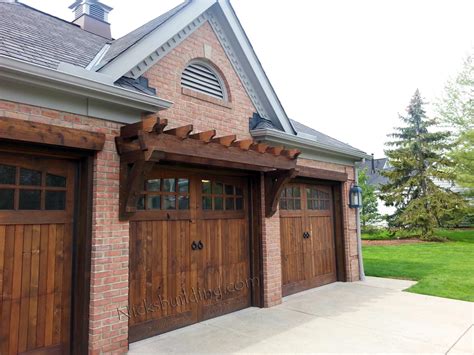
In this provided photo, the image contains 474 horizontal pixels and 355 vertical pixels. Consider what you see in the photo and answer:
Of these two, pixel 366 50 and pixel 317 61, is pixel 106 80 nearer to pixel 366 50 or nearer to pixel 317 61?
pixel 366 50

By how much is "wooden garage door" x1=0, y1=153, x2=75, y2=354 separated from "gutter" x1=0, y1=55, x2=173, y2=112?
32.4 inches

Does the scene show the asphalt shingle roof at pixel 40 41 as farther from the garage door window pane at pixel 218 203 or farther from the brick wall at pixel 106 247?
the garage door window pane at pixel 218 203

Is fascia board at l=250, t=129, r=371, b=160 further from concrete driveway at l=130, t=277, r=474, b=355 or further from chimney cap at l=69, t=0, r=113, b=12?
chimney cap at l=69, t=0, r=113, b=12

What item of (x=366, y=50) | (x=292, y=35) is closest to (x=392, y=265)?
(x=366, y=50)

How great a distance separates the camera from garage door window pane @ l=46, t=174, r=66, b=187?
381cm

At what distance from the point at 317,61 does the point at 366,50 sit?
6.94 ft

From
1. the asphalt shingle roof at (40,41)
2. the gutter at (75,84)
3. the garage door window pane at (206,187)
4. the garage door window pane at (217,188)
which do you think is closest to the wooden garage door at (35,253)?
the gutter at (75,84)

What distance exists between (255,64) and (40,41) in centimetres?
345

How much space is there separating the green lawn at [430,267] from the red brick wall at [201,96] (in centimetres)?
518

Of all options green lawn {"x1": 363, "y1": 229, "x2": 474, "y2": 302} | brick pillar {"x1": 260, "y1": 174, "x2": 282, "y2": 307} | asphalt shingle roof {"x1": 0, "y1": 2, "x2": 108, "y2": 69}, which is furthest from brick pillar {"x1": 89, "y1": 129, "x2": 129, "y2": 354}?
green lawn {"x1": 363, "y1": 229, "x2": 474, "y2": 302}

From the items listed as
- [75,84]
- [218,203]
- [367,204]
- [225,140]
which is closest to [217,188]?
[218,203]

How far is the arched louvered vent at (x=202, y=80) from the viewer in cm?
549

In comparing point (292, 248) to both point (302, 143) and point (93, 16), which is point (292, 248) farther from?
point (93, 16)

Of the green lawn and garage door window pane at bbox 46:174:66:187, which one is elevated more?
garage door window pane at bbox 46:174:66:187
